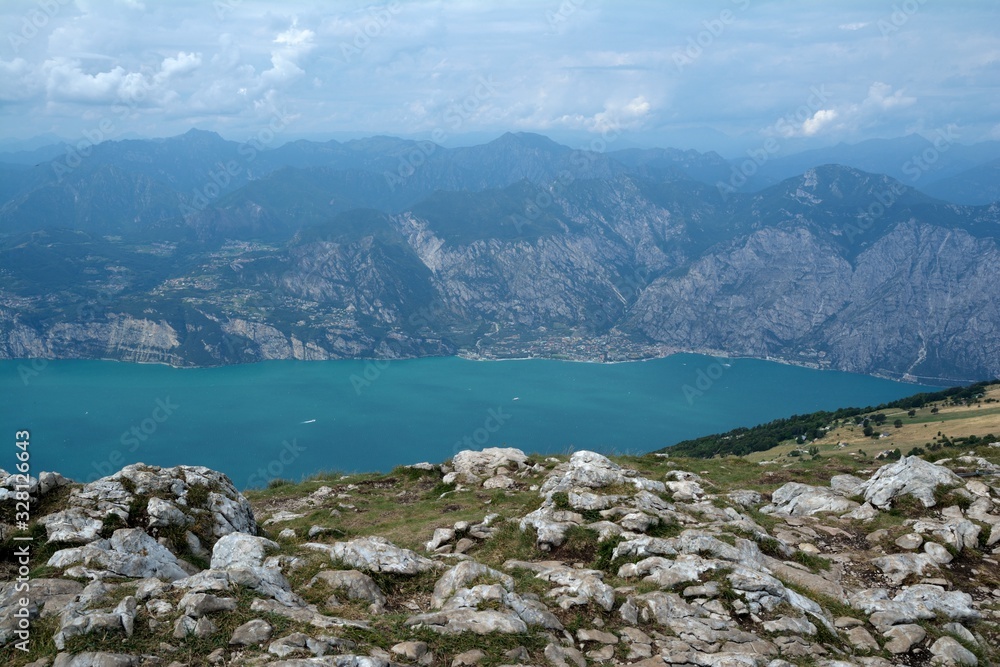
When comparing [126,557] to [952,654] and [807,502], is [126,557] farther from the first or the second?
[807,502]

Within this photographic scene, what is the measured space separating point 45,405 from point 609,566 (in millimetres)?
238745

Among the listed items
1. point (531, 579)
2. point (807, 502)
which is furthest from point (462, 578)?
point (807, 502)

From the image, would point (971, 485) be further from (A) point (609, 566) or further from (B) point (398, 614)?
(B) point (398, 614)

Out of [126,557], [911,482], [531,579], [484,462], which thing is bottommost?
[484,462]

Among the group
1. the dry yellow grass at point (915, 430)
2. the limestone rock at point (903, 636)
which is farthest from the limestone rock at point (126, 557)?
the dry yellow grass at point (915, 430)

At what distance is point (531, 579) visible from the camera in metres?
12.8

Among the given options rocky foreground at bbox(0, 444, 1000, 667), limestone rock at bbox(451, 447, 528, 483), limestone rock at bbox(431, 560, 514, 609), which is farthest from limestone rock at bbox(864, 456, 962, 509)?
limestone rock at bbox(431, 560, 514, 609)

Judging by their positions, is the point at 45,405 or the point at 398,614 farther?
the point at 45,405

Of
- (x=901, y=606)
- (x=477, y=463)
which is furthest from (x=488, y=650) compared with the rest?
(x=477, y=463)

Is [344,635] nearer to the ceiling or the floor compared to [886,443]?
nearer to the ceiling

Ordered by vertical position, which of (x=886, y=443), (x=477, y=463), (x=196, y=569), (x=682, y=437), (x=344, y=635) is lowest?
(x=682, y=437)

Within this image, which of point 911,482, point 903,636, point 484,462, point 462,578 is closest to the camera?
point 903,636

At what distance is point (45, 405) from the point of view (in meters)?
196

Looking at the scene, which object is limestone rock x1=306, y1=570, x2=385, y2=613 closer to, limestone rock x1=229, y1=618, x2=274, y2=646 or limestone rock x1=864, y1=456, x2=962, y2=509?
limestone rock x1=229, y1=618, x2=274, y2=646
